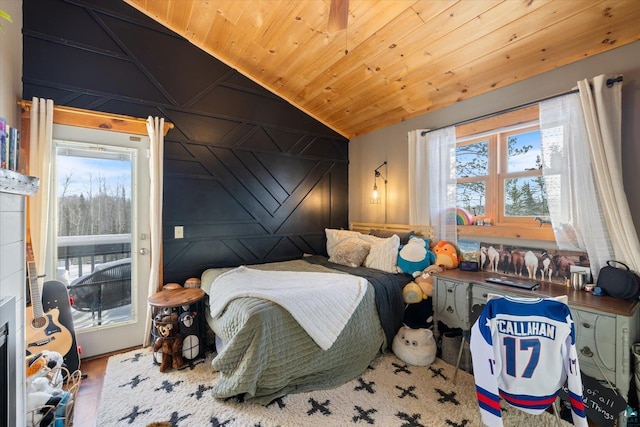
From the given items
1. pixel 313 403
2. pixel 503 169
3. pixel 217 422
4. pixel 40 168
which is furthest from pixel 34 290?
pixel 503 169

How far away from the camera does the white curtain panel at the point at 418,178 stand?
310cm

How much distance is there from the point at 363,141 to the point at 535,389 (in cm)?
331

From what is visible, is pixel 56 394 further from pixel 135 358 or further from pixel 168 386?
pixel 135 358

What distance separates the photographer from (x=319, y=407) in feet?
6.01

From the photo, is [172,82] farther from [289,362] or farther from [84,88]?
[289,362]

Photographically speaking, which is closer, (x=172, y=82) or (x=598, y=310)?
(x=598, y=310)

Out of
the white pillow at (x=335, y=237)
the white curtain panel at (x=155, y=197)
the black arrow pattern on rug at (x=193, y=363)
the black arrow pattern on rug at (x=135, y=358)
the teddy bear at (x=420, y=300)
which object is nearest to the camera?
the black arrow pattern on rug at (x=193, y=363)

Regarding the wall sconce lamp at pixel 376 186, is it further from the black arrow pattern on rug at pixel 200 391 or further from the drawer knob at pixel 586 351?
the black arrow pattern on rug at pixel 200 391

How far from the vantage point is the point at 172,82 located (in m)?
2.91

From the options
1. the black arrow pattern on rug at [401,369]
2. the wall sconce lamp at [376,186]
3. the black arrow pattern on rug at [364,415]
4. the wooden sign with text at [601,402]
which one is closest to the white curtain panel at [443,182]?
the wall sconce lamp at [376,186]

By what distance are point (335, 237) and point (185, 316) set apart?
1964mm

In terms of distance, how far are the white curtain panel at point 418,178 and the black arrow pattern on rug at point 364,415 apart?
196 centimetres

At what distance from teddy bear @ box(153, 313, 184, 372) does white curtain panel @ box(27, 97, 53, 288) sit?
99cm

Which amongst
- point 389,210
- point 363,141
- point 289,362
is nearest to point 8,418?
point 289,362
